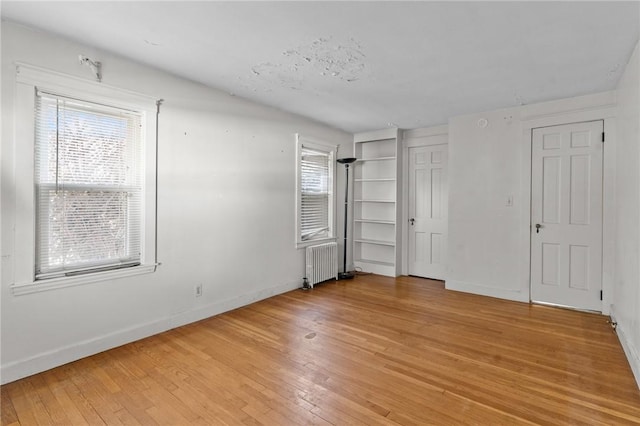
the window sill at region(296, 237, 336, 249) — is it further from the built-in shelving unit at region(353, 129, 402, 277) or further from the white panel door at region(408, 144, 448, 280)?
the white panel door at region(408, 144, 448, 280)

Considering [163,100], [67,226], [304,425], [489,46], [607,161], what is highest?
[489,46]

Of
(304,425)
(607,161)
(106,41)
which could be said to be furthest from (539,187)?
(106,41)

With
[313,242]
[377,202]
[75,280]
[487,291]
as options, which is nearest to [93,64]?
[75,280]

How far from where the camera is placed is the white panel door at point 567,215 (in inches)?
145

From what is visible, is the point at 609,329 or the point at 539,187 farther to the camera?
the point at 539,187

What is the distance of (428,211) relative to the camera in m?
5.32

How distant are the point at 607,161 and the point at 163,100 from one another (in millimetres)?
4844

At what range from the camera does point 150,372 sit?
2.40 metres

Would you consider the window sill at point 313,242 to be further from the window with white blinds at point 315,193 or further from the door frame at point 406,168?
the door frame at point 406,168

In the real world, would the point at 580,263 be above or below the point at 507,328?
above

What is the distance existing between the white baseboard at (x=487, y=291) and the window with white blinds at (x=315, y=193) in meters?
2.03

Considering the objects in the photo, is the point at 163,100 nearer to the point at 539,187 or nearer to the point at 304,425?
the point at 304,425

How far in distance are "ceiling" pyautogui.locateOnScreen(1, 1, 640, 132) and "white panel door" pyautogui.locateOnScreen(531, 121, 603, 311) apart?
565mm

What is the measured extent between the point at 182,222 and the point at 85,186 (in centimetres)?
90
